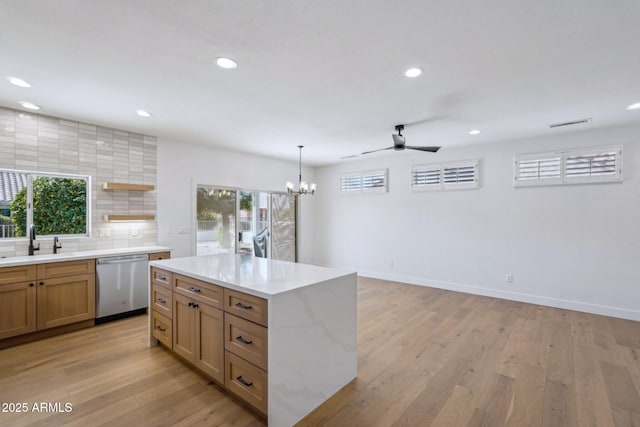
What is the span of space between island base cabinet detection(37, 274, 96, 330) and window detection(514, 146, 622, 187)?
6423mm

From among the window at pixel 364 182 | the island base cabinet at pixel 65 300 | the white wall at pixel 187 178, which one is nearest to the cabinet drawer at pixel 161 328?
the island base cabinet at pixel 65 300

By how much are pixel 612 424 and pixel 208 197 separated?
5.68 metres

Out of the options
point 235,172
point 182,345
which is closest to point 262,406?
point 182,345

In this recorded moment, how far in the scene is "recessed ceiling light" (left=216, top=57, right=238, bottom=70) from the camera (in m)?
2.36

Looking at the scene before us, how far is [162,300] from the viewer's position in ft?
9.53

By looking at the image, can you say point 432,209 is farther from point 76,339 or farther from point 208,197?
point 76,339

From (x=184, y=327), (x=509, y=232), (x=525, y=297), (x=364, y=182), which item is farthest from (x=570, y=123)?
(x=184, y=327)

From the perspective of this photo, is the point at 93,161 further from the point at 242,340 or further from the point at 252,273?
the point at 242,340

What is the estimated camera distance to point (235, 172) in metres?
5.84

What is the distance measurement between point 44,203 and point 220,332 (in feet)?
11.4

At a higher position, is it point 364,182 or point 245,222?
point 364,182

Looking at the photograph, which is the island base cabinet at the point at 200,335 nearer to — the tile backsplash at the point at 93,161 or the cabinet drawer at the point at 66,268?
the cabinet drawer at the point at 66,268

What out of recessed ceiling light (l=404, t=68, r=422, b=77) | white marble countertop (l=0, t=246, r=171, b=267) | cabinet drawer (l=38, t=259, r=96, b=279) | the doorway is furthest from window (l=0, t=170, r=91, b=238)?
recessed ceiling light (l=404, t=68, r=422, b=77)

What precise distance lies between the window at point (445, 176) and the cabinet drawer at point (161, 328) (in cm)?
487
